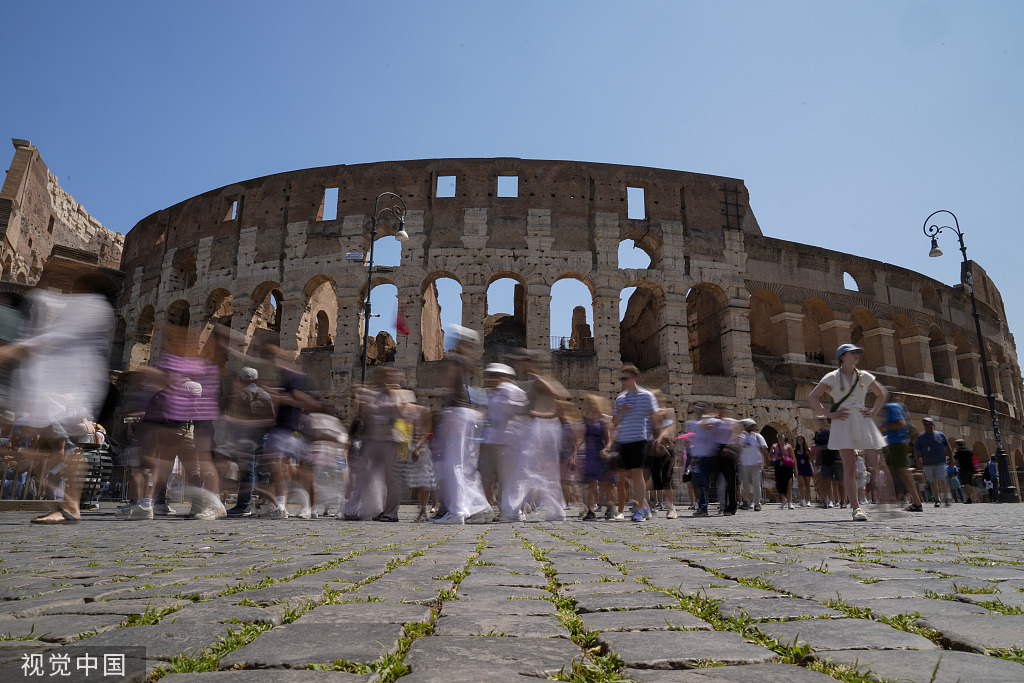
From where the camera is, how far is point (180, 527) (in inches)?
235

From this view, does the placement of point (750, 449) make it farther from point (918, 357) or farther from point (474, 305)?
point (918, 357)

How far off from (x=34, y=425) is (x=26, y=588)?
2.46 m

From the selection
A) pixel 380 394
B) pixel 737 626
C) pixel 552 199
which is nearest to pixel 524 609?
pixel 737 626

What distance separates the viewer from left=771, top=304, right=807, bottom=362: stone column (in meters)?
21.8

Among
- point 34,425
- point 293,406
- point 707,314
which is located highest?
point 707,314

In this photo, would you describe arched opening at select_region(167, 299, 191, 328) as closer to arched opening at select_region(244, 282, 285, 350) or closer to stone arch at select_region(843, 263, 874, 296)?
arched opening at select_region(244, 282, 285, 350)

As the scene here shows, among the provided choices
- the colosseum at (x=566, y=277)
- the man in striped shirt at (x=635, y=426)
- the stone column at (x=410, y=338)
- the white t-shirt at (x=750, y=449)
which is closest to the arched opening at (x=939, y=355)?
the colosseum at (x=566, y=277)

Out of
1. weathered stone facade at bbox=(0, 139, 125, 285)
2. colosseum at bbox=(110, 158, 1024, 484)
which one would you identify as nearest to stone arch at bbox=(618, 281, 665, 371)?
colosseum at bbox=(110, 158, 1024, 484)

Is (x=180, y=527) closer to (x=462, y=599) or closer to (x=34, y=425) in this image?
(x=34, y=425)

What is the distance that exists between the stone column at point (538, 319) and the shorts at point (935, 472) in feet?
35.3

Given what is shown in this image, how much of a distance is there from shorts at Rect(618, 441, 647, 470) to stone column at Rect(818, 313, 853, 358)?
17575mm

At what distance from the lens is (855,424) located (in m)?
6.66

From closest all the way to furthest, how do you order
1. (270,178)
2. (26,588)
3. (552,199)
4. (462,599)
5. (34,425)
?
(462,599) → (26,588) → (34,425) → (552,199) → (270,178)

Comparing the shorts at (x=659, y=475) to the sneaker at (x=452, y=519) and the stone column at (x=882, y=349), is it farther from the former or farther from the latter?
the stone column at (x=882, y=349)
